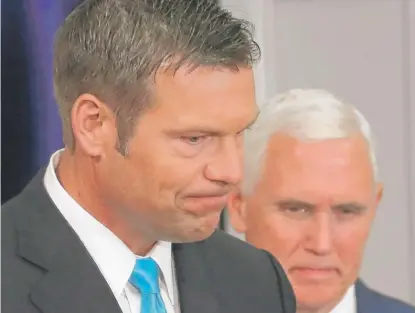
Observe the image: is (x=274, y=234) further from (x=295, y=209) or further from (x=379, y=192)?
(x=379, y=192)

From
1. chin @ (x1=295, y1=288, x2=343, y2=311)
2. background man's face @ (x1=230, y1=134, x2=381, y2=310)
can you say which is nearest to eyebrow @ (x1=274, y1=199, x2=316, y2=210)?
background man's face @ (x1=230, y1=134, x2=381, y2=310)

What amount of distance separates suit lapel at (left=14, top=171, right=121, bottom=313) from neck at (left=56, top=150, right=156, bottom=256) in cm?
2

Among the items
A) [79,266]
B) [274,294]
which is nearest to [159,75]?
[79,266]

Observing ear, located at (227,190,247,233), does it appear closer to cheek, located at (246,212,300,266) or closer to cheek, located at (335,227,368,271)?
cheek, located at (246,212,300,266)

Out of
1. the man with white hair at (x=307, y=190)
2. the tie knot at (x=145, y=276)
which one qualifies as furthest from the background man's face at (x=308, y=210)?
the tie knot at (x=145, y=276)

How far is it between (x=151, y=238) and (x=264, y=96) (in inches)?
12.2

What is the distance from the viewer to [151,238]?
0.76 meters

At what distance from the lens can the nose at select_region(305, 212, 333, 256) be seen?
977 millimetres

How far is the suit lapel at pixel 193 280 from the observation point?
80 centimetres

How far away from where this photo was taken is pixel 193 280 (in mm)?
811

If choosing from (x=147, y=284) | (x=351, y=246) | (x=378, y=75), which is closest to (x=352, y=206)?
(x=351, y=246)

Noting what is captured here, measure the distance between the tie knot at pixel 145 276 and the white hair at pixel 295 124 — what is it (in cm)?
24

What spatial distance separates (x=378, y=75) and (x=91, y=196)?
0.48 meters

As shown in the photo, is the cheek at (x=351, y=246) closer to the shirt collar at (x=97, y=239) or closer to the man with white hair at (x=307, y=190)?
the man with white hair at (x=307, y=190)
